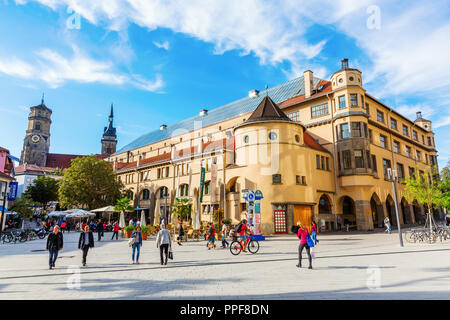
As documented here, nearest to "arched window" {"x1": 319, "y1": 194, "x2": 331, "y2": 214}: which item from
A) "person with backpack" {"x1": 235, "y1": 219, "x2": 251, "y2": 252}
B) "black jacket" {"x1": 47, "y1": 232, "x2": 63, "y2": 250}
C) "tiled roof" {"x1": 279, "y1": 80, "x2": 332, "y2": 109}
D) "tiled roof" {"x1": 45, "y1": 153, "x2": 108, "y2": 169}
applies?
"tiled roof" {"x1": 279, "y1": 80, "x2": 332, "y2": 109}

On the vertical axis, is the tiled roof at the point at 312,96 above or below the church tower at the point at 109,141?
below

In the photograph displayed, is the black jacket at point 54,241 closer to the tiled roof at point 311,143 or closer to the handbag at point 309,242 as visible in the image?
the handbag at point 309,242

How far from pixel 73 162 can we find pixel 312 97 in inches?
1514

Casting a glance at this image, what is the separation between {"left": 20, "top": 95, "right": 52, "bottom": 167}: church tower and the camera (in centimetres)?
10738

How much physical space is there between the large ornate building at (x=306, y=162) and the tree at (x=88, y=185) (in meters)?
5.92

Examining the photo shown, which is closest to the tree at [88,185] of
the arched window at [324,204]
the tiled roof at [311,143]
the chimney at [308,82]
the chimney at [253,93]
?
the chimney at [253,93]

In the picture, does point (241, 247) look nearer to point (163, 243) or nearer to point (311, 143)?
point (163, 243)

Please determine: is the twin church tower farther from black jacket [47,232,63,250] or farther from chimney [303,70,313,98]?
black jacket [47,232,63,250]

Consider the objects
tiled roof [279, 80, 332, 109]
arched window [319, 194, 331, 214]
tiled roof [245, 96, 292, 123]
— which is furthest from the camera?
tiled roof [279, 80, 332, 109]

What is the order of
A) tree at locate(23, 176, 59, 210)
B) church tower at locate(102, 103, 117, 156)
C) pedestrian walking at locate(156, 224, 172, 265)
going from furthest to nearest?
church tower at locate(102, 103, 117, 156) < tree at locate(23, 176, 59, 210) < pedestrian walking at locate(156, 224, 172, 265)

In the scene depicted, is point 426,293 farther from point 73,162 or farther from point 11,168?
point 11,168

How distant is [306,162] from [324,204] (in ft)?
21.9

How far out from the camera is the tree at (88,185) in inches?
→ 1766

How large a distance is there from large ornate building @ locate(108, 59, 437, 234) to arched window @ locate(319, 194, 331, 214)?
12 cm
